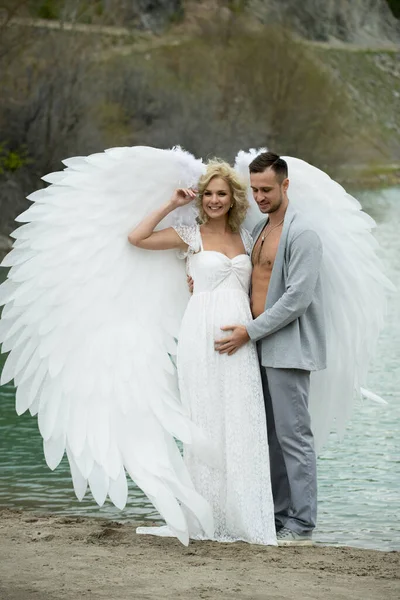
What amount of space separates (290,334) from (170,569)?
138 cm

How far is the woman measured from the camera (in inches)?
247

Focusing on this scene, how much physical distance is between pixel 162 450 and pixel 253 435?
0.46 meters

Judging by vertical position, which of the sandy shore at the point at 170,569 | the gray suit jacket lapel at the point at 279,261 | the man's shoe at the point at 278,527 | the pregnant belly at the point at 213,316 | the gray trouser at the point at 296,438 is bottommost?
the sandy shore at the point at 170,569

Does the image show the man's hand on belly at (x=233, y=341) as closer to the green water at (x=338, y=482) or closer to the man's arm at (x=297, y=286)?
the man's arm at (x=297, y=286)

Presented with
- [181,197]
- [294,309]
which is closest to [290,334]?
[294,309]

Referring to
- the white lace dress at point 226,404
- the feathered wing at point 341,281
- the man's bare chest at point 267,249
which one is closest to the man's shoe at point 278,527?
the white lace dress at point 226,404

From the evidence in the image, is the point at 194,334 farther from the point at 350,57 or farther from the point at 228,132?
the point at 350,57

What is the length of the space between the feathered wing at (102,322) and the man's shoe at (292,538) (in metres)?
0.38

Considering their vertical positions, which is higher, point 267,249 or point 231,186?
point 231,186

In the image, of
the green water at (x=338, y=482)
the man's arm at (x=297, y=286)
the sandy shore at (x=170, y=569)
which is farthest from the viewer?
the green water at (x=338, y=482)

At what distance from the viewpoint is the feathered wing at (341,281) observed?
666cm

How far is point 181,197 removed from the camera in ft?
21.7

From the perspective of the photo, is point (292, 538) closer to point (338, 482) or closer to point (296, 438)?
point (296, 438)

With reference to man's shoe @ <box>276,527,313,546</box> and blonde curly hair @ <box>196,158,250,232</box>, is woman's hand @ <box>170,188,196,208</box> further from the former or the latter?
man's shoe @ <box>276,527,313,546</box>
